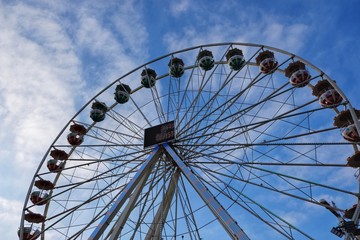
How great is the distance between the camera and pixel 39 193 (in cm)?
1619

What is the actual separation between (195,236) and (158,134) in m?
4.23

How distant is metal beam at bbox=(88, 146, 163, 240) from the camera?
11.0m

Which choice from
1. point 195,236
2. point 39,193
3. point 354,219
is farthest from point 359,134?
point 39,193

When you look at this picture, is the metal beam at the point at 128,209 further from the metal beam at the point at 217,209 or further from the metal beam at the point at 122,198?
the metal beam at the point at 217,209

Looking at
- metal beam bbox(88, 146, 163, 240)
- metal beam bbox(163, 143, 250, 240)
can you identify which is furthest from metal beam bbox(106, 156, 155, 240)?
metal beam bbox(163, 143, 250, 240)

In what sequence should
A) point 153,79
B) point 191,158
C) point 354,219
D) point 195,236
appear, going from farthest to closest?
point 153,79, point 191,158, point 195,236, point 354,219

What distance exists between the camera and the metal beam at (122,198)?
11.0 metres

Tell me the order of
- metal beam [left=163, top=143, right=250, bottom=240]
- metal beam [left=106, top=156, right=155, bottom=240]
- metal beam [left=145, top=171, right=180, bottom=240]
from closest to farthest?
metal beam [left=163, top=143, right=250, bottom=240] → metal beam [left=106, top=156, right=155, bottom=240] → metal beam [left=145, top=171, right=180, bottom=240]

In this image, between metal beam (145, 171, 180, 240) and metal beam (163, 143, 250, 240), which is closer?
metal beam (163, 143, 250, 240)

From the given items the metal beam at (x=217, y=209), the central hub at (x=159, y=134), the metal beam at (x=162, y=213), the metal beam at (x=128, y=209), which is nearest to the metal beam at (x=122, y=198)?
the metal beam at (x=128, y=209)

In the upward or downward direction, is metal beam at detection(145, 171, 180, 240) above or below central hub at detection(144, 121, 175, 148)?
below

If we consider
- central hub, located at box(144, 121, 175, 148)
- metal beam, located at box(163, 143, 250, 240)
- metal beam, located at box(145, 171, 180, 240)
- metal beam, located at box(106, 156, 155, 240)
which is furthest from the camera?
central hub, located at box(144, 121, 175, 148)

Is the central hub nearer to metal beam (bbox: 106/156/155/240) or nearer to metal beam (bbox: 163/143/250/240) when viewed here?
metal beam (bbox: 106/156/155/240)

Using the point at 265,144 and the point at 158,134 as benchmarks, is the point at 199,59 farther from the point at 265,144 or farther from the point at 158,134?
the point at 265,144
